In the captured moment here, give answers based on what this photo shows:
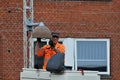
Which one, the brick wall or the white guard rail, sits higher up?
the brick wall

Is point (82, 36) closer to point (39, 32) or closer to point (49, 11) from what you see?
point (49, 11)

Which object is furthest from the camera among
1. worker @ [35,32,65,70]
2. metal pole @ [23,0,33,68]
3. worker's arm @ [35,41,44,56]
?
metal pole @ [23,0,33,68]

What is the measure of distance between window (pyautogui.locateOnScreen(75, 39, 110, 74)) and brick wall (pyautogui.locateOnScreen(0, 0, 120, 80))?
0.20 meters

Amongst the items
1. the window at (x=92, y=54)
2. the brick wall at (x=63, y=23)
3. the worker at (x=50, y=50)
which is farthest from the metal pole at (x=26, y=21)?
the worker at (x=50, y=50)

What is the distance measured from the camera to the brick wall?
47.8 feet

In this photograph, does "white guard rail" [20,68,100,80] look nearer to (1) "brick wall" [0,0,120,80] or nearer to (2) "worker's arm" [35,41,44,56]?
(2) "worker's arm" [35,41,44,56]

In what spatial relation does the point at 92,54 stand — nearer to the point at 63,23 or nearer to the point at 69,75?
the point at 63,23

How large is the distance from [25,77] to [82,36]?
659cm

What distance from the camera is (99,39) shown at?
14.9 metres

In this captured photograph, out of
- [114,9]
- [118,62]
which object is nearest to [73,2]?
[114,9]

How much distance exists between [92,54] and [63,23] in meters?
1.31

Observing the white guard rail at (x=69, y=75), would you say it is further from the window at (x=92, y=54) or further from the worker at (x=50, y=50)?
the window at (x=92, y=54)

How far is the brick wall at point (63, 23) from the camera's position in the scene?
1457 cm

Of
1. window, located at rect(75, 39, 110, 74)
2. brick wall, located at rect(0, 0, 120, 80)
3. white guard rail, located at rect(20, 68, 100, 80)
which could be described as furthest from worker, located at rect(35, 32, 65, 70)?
window, located at rect(75, 39, 110, 74)
